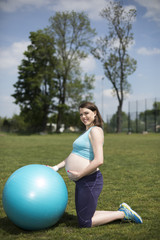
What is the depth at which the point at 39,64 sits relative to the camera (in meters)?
43.4

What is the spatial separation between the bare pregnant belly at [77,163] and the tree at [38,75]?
3835cm

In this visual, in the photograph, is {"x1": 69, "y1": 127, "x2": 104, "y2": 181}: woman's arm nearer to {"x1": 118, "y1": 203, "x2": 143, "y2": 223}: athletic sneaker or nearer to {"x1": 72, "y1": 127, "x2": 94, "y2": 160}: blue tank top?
{"x1": 72, "y1": 127, "x2": 94, "y2": 160}: blue tank top

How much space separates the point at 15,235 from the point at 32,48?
43087 millimetres

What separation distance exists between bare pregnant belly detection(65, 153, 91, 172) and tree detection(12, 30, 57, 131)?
1510 inches

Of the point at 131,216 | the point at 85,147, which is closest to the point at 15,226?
the point at 85,147

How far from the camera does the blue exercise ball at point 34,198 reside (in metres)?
3.57

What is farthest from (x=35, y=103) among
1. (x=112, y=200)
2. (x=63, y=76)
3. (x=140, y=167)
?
(x=112, y=200)

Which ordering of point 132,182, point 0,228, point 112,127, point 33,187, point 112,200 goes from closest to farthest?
point 33,187
point 0,228
point 112,200
point 132,182
point 112,127

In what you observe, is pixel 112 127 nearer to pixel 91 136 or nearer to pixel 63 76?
pixel 63 76

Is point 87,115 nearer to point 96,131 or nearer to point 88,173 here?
point 96,131

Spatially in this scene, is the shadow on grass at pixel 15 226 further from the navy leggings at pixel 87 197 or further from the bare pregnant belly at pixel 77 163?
the bare pregnant belly at pixel 77 163

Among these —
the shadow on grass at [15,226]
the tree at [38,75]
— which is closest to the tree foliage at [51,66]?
the tree at [38,75]

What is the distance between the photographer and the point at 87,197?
371 centimetres

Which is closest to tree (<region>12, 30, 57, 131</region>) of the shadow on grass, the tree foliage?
the tree foliage
